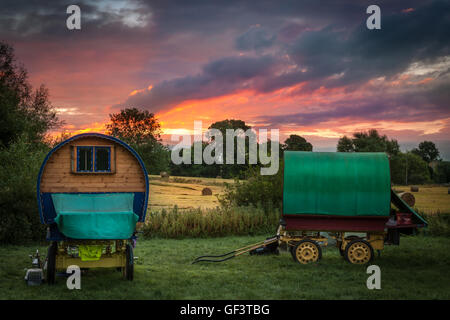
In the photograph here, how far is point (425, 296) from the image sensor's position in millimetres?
9656

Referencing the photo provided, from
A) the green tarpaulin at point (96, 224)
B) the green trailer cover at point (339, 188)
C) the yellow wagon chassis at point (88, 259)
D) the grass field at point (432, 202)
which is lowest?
the grass field at point (432, 202)

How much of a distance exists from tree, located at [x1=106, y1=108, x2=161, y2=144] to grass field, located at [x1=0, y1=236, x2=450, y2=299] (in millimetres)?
45768

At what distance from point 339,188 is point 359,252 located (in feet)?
7.45

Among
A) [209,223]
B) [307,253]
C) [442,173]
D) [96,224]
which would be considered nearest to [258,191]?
[209,223]

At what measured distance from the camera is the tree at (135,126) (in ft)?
201

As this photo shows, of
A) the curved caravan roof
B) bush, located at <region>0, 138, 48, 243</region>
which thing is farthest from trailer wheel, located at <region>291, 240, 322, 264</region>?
bush, located at <region>0, 138, 48, 243</region>

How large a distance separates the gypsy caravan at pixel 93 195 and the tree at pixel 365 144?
223ft

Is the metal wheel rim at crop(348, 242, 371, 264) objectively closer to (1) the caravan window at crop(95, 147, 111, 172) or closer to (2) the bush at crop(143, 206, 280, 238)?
(1) the caravan window at crop(95, 147, 111, 172)

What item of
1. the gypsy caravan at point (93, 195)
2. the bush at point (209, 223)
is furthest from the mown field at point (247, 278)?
the bush at point (209, 223)

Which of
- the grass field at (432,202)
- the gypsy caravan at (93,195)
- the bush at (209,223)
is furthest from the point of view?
the grass field at (432,202)

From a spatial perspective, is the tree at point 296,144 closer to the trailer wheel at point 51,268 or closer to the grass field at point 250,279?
the grass field at point 250,279

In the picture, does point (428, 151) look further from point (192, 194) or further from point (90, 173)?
point (90, 173)
